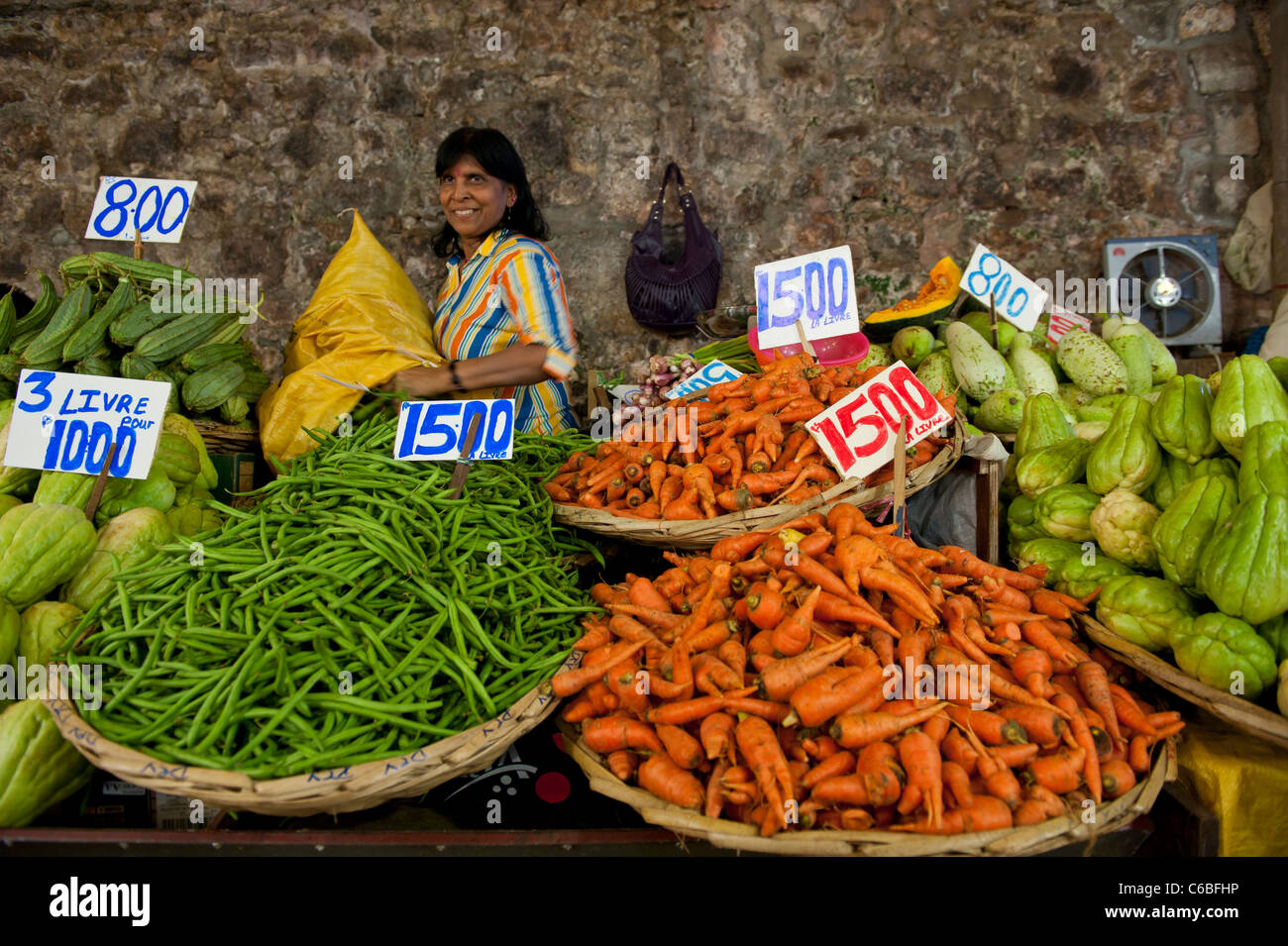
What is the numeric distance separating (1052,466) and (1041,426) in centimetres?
21

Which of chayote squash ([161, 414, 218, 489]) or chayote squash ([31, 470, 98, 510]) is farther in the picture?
chayote squash ([161, 414, 218, 489])

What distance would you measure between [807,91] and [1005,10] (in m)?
1.13

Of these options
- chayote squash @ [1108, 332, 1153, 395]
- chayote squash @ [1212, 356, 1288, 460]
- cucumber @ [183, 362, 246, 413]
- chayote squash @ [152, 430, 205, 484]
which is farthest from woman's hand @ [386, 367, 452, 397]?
chayote squash @ [1108, 332, 1153, 395]

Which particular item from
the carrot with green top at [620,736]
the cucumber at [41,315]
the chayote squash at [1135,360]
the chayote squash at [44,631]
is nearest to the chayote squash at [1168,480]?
the chayote squash at [1135,360]

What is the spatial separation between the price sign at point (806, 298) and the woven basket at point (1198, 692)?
1206mm

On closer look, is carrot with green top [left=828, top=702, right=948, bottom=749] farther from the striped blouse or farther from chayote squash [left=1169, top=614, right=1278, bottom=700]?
the striped blouse

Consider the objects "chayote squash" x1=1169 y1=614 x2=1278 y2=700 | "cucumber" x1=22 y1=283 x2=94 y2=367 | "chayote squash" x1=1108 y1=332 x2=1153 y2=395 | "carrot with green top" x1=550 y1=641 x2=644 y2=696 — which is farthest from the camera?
"chayote squash" x1=1108 y1=332 x2=1153 y2=395

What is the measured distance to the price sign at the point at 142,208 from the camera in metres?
2.58

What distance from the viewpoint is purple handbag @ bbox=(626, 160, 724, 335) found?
3.95 m

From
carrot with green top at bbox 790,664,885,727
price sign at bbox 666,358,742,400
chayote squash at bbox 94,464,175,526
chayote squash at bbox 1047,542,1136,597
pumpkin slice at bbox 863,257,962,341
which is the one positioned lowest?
carrot with green top at bbox 790,664,885,727

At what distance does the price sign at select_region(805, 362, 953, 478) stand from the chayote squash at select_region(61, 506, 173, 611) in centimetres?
186
